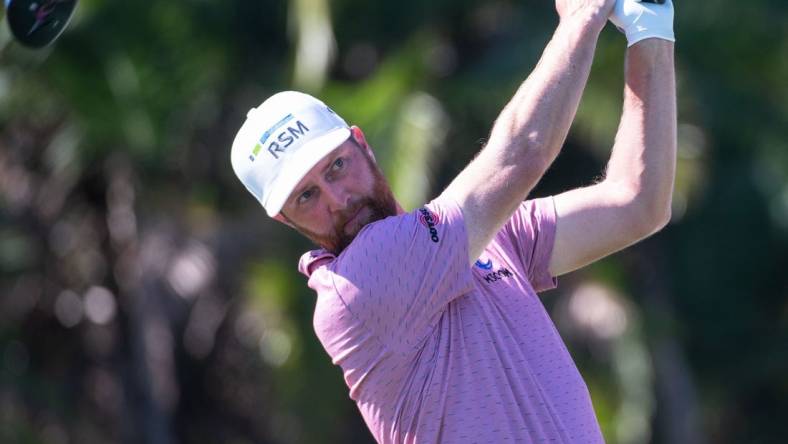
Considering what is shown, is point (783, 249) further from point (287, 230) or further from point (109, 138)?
point (109, 138)

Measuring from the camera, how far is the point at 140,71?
1105 cm

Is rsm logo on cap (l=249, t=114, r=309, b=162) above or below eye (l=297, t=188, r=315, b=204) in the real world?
above

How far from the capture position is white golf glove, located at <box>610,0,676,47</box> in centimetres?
386

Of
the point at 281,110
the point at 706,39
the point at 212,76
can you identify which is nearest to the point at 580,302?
the point at 706,39

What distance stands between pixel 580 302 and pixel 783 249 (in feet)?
16.5

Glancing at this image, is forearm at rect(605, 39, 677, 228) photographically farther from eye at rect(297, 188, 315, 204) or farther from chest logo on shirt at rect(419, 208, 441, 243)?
eye at rect(297, 188, 315, 204)

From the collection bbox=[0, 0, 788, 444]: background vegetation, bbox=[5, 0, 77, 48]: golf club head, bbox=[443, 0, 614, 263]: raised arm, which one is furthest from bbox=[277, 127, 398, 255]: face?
bbox=[0, 0, 788, 444]: background vegetation

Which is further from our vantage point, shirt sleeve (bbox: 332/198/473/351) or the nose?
the nose

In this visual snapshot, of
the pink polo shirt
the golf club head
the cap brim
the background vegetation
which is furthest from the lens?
the background vegetation

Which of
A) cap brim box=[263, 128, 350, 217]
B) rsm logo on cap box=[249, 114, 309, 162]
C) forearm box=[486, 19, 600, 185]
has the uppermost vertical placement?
rsm logo on cap box=[249, 114, 309, 162]

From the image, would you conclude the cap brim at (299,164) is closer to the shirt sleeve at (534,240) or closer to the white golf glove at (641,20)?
the shirt sleeve at (534,240)

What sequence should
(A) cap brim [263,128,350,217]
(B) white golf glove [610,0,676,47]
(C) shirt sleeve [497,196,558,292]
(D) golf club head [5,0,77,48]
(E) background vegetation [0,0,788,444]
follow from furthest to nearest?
(E) background vegetation [0,0,788,444] → (D) golf club head [5,0,77,48] → (C) shirt sleeve [497,196,558,292] → (B) white golf glove [610,0,676,47] → (A) cap brim [263,128,350,217]

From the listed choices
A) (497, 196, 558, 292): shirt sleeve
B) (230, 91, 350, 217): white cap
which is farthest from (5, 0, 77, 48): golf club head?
(497, 196, 558, 292): shirt sleeve

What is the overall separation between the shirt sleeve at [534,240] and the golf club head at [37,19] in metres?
1.39
